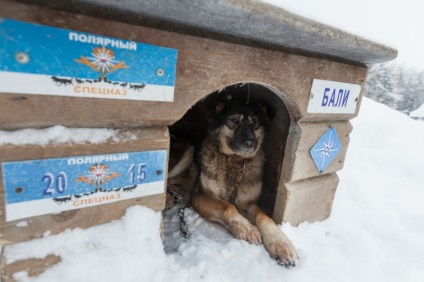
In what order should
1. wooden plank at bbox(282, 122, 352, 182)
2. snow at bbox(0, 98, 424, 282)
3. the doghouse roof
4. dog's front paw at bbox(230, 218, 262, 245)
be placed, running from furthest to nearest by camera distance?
1. wooden plank at bbox(282, 122, 352, 182)
2. dog's front paw at bbox(230, 218, 262, 245)
3. snow at bbox(0, 98, 424, 282)
4. the doghouse roof

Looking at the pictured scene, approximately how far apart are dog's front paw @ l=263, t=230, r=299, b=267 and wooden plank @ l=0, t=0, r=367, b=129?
3.17 feet

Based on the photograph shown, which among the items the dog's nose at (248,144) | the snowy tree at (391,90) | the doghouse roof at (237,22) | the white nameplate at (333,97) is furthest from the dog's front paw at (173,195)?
the snowy tree at (391,90)

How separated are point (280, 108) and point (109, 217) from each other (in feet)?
6.06

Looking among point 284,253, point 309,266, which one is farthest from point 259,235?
point 309,266

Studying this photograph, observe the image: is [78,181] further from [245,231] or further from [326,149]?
[326,149]

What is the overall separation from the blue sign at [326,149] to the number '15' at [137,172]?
4.80ft

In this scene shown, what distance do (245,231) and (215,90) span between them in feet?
3.88

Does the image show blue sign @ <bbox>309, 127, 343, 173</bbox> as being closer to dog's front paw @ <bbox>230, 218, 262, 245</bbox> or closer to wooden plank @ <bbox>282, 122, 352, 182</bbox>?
wooden plank @ <bbox>282, 122, 352, 182</bbox>

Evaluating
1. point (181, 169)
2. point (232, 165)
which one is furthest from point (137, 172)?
point (181, 169)

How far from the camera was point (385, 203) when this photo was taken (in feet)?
10.5

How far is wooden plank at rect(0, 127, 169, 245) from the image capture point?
1.23 meters

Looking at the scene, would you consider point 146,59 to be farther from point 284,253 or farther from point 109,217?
point 284,253

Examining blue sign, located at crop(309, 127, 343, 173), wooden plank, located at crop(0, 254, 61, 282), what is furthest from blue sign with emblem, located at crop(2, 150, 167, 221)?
blue sign, located at crop(309, 127, 343, 173)

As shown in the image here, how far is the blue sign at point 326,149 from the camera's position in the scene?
2.35m
